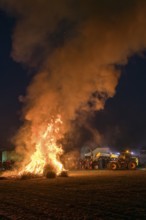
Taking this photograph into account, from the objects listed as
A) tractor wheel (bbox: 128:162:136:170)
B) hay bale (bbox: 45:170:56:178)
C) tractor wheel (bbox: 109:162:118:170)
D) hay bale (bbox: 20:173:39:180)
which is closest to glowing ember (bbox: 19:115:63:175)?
hay bale (bbox: 20:173:39:180)

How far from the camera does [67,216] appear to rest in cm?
1091

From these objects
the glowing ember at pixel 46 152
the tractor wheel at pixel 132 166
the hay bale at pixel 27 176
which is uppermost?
the glowing ember at pixel 46 152

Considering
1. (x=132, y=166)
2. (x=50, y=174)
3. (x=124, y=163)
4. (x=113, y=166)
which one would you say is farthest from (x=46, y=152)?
(x=132, y=166)

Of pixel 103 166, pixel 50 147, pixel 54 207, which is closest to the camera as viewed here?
pixel 54 207

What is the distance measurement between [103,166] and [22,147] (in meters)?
13.4

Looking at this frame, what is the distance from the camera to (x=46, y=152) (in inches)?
1202

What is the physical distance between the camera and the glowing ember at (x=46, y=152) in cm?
3014

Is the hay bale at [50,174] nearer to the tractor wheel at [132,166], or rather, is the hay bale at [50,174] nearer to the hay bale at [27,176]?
the hay bale at [27,176]

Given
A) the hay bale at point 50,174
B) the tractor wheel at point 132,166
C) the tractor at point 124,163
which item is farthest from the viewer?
the tractor at point 124,163

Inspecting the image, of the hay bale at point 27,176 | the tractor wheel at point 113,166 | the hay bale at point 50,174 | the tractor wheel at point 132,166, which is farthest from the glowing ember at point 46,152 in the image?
the tractor wheel at point 132,166

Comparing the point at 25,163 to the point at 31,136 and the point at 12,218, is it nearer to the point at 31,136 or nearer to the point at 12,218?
the point at 31,136

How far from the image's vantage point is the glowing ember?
30141 millimetres

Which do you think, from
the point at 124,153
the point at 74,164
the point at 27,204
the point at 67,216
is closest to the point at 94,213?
the point at 67,216

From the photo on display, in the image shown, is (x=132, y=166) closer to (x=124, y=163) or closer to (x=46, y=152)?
(x=124, y=163)
